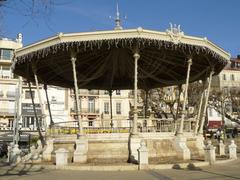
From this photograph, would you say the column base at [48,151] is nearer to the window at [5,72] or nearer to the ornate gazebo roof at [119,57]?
the ornate gazebo roof at [119,57]

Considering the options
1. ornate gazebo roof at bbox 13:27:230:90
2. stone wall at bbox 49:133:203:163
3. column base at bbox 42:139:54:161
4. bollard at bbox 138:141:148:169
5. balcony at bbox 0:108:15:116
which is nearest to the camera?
bollard at bbox 138:141:148:169

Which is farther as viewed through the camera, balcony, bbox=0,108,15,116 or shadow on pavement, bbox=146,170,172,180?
balcony, bbox=0,108,15,116

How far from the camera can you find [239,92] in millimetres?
59156

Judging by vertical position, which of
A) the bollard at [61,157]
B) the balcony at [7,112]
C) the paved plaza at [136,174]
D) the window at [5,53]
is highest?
the window at [5,53]

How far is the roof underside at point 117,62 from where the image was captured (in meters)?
22.9

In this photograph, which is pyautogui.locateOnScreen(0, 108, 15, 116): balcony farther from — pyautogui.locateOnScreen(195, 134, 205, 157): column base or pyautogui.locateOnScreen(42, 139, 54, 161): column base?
pyautogui.locateOnScreen(195, 134, 205, 157): column base

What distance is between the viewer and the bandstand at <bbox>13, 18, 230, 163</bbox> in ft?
72.3

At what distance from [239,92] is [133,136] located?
41.0 metres

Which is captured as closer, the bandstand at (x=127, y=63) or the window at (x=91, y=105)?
the bandstand at (x=127, y=63)

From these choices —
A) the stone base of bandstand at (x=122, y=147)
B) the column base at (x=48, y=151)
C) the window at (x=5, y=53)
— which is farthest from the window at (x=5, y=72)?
the stone base of bandstand at (x=122, y=147)

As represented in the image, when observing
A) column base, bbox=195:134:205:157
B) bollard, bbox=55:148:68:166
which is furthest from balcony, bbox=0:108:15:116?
bollard, bbox=55:148:68:166

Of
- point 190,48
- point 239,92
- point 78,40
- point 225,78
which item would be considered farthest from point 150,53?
point 225,78

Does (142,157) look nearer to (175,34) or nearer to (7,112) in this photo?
(175,34)

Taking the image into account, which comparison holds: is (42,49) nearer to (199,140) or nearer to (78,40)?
(78,40)
